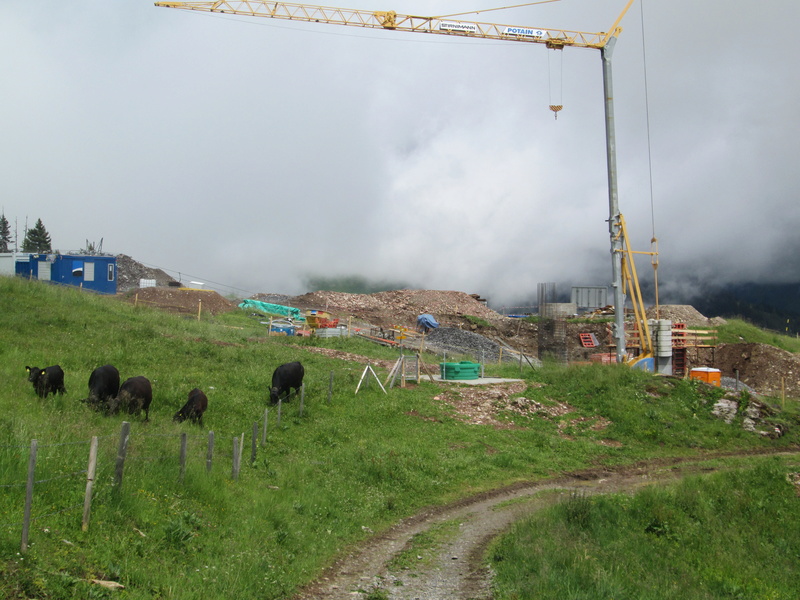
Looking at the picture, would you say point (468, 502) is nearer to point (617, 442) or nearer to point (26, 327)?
point (617, 442)

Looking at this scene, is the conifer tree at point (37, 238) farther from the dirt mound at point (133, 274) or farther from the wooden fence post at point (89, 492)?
the wooden fence post at point (89, 492)

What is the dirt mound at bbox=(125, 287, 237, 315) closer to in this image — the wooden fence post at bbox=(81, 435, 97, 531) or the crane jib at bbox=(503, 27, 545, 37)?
the crane jib at bbox=(503, 27, 545, 37)

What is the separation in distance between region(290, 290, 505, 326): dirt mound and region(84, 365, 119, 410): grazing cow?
43.6 metres

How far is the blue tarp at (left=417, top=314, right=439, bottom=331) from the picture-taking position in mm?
60031

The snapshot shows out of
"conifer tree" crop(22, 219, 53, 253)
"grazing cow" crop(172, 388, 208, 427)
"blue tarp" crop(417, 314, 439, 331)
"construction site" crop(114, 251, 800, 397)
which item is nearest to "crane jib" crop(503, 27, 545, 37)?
"construction site" crop(114, 251, 800, 397)

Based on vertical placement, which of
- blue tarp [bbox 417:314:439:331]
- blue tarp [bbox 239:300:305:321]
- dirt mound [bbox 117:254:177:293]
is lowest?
blue tarp [bbox 417:314:439:331]

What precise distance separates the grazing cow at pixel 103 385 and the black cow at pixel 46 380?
766 millimetres

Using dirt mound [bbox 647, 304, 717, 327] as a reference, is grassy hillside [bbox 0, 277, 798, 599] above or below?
below

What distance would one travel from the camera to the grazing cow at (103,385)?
17.1 metres

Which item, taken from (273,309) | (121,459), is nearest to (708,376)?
(121,459)

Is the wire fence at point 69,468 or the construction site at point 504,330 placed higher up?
the construction site at point 504,330

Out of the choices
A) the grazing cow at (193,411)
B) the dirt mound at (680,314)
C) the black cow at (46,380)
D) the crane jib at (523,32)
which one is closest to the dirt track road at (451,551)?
the grazing cow at (193,411)

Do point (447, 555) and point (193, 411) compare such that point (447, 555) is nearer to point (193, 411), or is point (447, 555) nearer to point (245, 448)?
point (245, 448)

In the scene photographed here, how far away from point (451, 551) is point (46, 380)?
450 inches
